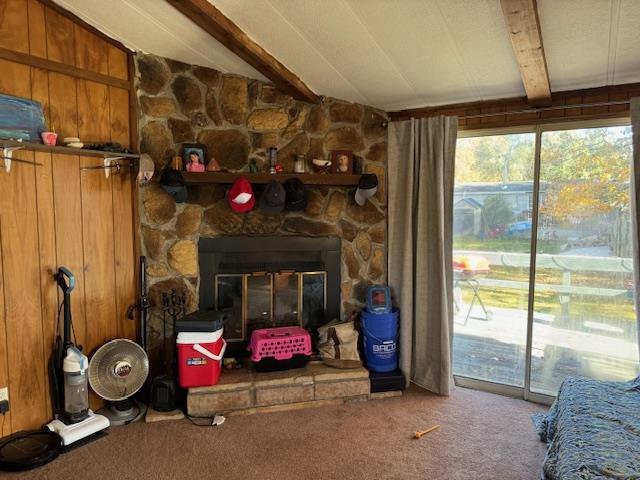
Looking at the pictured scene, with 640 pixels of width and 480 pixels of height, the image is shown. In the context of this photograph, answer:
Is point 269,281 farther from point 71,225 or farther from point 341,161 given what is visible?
point 71,225

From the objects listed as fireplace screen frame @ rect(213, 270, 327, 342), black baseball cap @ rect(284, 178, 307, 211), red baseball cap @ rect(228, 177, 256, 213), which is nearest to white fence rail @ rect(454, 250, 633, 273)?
fireplace screen frame @ rect(213, 270, 327, 342)

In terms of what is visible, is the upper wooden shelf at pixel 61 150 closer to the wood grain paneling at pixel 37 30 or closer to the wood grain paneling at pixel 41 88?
the wood grain paneling at pixel 41 88

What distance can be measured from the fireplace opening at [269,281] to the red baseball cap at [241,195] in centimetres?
30

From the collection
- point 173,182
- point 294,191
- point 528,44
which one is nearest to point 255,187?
point 294,191

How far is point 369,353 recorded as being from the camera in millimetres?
3264

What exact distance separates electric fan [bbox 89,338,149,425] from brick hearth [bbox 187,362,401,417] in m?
0.36

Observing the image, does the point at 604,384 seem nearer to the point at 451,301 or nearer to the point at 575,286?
the point at 575,286

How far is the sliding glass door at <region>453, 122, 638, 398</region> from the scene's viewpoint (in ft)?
9.25

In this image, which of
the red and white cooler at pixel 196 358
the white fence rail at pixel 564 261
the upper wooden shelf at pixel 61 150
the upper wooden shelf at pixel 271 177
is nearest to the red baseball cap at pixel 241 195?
the upper wooden shelf at pixel 271 177

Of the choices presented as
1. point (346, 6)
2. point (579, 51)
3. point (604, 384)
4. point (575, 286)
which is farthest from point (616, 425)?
point (346, 6)

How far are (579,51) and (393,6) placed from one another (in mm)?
1079

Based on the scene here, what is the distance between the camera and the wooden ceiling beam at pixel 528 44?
5.84ft

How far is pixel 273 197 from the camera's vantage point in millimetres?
2957

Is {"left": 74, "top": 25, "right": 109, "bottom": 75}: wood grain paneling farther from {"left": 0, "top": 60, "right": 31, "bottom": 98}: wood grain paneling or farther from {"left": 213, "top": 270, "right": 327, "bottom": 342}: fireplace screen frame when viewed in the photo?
{"left": 213, "top": 270, "right": 327, "bottom": 342}: fireplace screen frame
